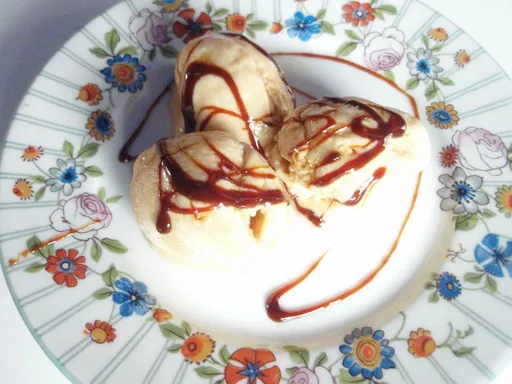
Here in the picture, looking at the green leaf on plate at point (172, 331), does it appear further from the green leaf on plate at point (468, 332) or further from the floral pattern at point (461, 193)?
the floral pattern at point (461, 193)

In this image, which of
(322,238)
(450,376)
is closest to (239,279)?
(322,238)

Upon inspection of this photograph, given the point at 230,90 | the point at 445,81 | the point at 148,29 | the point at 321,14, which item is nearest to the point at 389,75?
the point at 445,81

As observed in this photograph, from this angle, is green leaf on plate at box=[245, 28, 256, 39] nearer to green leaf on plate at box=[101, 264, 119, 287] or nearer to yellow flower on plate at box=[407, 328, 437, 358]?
green leaf on plate at box=[101, 264, 119, 287]

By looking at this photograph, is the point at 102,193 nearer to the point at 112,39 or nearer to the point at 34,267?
the point at 34,267

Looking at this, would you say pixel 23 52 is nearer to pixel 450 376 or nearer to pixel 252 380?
pixel 252 380

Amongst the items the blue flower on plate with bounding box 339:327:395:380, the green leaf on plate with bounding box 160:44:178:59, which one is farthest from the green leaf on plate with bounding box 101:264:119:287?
the green leaf on plate with bounding box 160:44:178:59
